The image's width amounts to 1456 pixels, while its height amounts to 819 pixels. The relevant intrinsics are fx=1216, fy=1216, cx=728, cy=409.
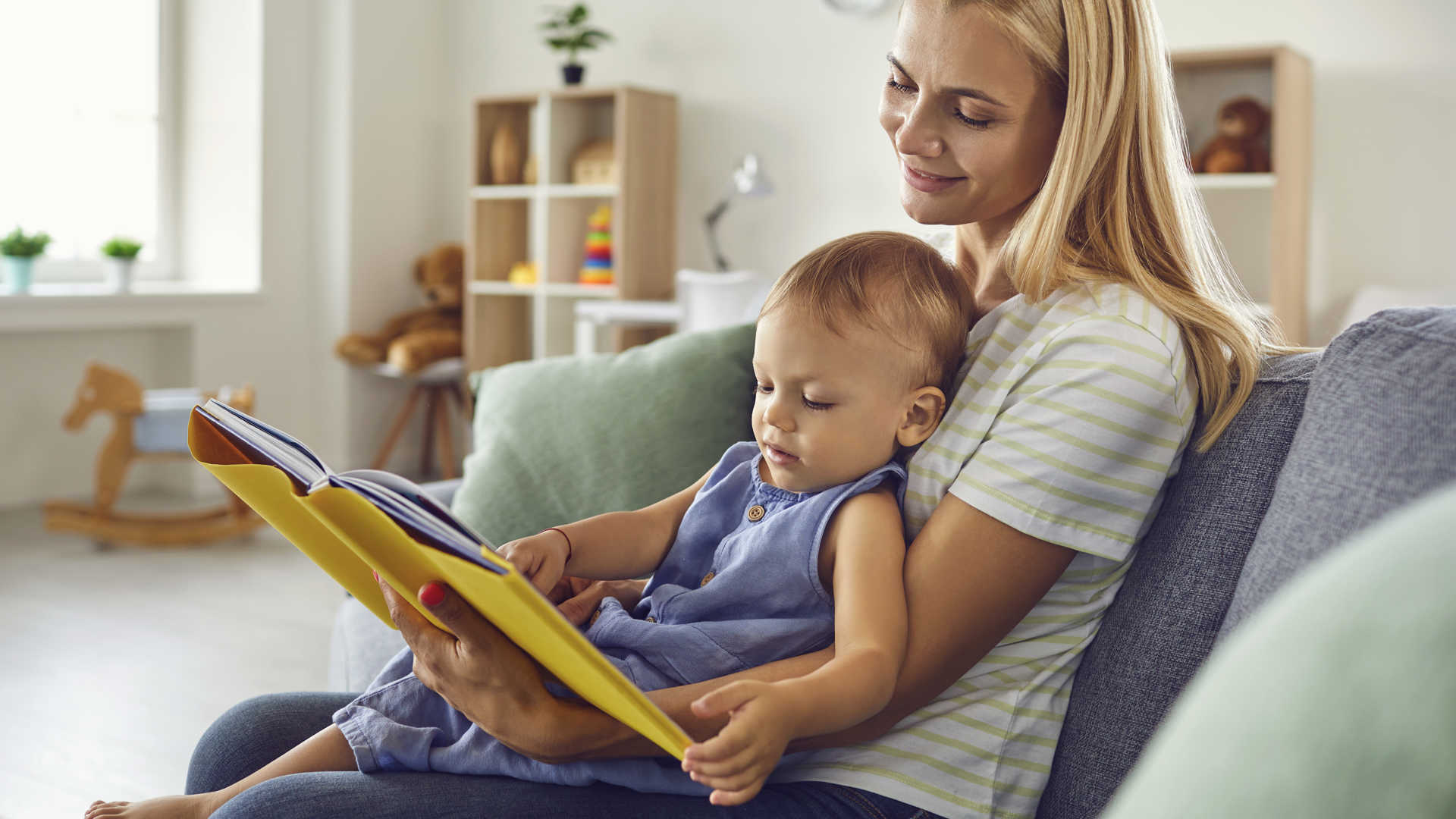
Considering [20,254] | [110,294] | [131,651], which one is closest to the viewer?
[131,651]

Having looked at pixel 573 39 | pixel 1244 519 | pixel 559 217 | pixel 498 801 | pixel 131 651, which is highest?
pixel 573 39

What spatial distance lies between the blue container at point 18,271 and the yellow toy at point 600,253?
6.28 feet

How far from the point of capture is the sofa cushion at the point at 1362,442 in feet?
2.41

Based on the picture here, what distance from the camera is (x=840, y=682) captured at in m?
0.81

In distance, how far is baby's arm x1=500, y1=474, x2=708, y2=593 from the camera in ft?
3.41

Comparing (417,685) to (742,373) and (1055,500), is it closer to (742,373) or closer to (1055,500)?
(1055,500)

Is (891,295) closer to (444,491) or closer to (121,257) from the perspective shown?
(444,491)

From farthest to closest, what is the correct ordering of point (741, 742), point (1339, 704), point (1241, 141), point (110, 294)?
point (110, 294), point (1241, 141), point (741, 742), point (1339, 704)

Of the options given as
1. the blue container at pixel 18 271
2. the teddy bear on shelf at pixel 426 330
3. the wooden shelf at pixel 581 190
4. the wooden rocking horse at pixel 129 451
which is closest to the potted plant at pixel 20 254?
the blue container at pixel 18 271

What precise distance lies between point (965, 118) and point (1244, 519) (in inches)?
15.9

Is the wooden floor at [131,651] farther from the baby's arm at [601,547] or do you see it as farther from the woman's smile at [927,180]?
the woman's smile at [927,180]

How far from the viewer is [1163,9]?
3.82 metres

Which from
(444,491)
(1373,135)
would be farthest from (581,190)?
(444,491)

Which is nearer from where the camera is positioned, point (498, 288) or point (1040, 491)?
point (1040, 491)
